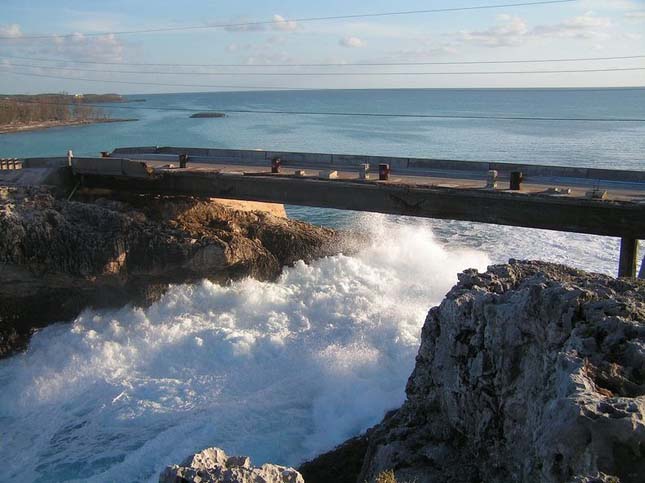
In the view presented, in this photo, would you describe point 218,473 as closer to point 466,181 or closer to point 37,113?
point 466,181

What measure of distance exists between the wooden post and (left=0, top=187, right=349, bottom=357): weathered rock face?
1173 centimetres

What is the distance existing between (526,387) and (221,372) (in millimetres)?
11410

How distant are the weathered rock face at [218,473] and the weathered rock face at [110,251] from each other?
53.2 ft

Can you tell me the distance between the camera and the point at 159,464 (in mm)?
13141

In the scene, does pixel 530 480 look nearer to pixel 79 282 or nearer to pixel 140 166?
pixel 79 282

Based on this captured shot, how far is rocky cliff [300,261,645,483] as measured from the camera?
507cm

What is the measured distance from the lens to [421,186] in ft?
65.0

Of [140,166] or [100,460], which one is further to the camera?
[140,166]

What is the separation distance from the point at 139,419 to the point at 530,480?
439 inches

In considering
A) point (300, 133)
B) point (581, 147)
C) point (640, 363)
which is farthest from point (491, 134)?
point (640, 363)

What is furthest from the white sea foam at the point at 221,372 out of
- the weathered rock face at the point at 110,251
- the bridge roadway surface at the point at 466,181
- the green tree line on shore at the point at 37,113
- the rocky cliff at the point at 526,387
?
the green tree line on shore at the point at 37,113

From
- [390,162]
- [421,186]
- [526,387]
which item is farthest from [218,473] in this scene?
[390,162]

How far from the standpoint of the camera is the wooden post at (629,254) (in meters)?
16.8

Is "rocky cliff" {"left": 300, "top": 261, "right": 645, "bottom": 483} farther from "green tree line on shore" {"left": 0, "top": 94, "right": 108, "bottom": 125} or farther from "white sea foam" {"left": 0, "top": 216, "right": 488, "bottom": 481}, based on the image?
"green tree line on shore" {"left": 0, "top": 94, "right": 108, "bottom": 125}
